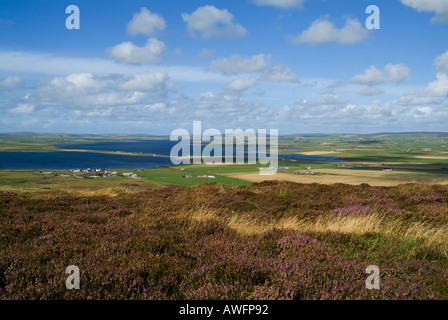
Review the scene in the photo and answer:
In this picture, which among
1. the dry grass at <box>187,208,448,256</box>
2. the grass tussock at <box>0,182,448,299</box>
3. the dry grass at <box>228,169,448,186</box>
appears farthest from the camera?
the dry grass at <box>228,169,448,186</box>

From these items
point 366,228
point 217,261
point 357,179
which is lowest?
point 357,179

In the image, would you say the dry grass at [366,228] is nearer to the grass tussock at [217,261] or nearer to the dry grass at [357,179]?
the grass tussock at [217,261]

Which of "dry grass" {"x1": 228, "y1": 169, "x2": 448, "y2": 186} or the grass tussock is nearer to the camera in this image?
the grass tussock

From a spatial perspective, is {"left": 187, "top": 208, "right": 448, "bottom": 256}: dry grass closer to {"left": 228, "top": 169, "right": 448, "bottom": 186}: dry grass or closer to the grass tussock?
the grass tussock

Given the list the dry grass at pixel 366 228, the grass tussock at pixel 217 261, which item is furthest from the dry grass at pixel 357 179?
the grass tussock at pixel 217 261

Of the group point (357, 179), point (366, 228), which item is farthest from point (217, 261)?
point (357, 179)

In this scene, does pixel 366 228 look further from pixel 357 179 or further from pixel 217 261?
pixel 357 179

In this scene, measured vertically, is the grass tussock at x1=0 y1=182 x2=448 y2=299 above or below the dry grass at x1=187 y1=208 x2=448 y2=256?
above

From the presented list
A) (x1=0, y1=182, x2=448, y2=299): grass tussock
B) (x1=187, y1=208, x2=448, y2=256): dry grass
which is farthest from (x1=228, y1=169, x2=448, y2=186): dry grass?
(x1=0, y1=182, x2=448, y2=299): grass tussock

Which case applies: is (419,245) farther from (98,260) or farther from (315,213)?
(98,260)

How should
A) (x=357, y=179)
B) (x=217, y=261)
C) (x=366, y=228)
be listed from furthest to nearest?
1. (x=357, y=179)
2. (x=366, y=228)
3. (x=217, y=261)
